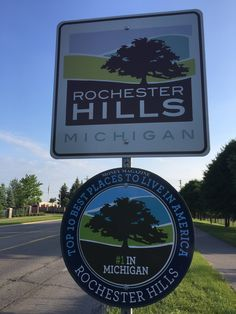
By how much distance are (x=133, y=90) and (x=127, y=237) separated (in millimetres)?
811

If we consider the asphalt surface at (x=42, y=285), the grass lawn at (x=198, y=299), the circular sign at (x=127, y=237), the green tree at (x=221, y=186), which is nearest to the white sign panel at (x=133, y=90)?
the circular sign at (x=127, y=237)

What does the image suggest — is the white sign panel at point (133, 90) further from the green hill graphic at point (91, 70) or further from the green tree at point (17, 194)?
the green tree at point (17, 194)

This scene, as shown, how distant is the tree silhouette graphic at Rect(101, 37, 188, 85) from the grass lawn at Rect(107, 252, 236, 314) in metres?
4.31

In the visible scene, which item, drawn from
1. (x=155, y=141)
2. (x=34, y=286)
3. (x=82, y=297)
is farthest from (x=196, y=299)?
(x=155, y=141)

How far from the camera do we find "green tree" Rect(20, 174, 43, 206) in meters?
88.7

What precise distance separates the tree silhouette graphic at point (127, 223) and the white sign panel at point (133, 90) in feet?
1.07

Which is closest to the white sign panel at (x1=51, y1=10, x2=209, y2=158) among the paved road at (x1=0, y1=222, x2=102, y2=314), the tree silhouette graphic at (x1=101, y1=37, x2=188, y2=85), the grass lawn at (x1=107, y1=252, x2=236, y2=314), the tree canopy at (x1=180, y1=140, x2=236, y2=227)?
the tree silhouette graphic at (x1=101, y1=37, x2=188, y2=85)

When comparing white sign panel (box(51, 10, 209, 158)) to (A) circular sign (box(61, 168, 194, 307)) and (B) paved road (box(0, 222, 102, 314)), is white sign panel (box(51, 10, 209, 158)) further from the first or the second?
(B) paved road (box(0, 222, 102, 314))

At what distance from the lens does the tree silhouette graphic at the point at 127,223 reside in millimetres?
2215

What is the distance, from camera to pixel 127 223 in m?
2.25

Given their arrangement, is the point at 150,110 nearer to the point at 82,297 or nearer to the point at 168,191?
the point at 168,191

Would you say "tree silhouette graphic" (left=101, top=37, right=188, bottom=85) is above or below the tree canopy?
below

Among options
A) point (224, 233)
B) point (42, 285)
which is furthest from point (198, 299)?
point (224, 233)

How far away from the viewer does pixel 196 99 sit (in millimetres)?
2473
